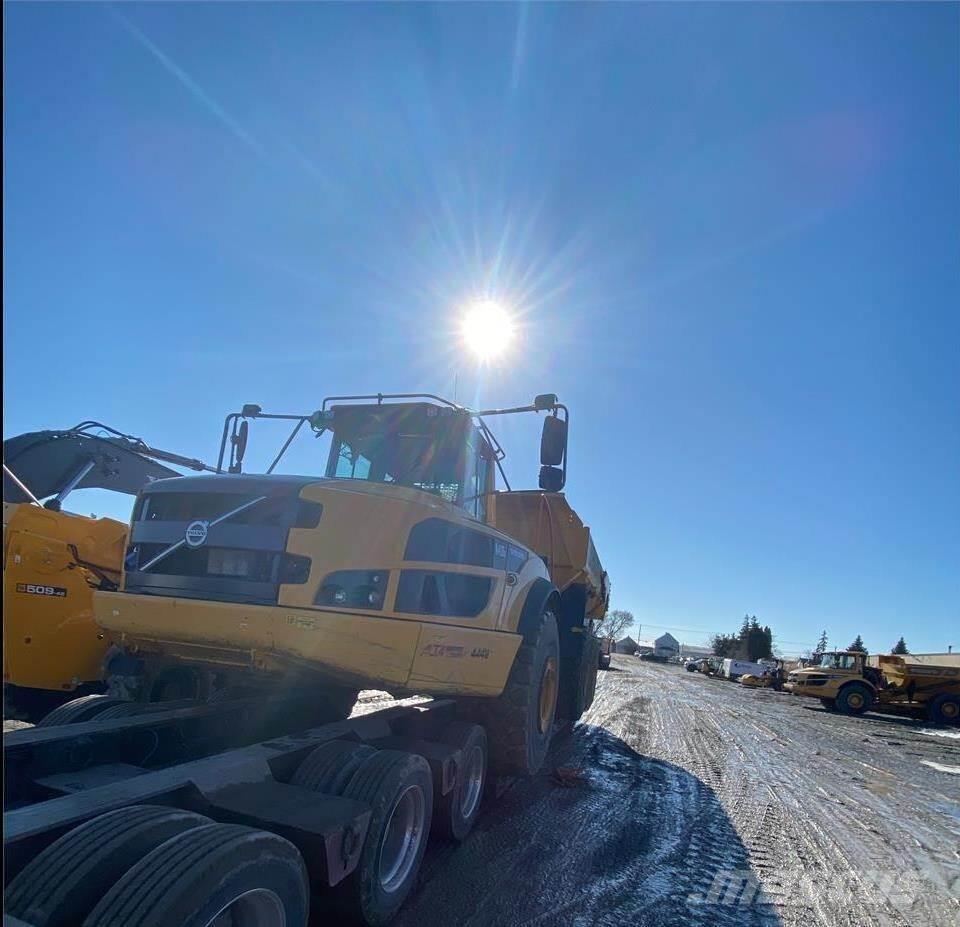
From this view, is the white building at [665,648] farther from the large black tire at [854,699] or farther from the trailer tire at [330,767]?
the trailer tire at [330,767]

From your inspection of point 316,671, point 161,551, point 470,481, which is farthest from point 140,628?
point 470,481

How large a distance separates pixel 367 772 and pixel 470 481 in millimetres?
2385

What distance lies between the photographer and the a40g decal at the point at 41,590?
5984 millimetres

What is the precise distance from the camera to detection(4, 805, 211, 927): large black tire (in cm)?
209

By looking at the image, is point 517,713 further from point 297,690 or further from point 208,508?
point 208,508

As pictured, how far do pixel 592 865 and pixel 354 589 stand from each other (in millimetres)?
2764

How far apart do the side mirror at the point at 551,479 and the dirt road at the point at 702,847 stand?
271 centimetres

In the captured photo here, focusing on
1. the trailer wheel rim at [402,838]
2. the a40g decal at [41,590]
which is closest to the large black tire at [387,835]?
the trailer wheel rim at [402,838]

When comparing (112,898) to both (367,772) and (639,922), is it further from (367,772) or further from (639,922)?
(639,922)

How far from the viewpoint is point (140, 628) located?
3768mm

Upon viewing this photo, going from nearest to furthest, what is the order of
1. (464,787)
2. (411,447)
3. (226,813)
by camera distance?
1. (226,813)
2. (464,787)
3. (411,447)

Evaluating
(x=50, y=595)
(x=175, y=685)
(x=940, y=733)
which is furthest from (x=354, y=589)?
(x=940, y=733)

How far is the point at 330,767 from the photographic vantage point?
3.56 meters

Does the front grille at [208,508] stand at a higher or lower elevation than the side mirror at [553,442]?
lower
